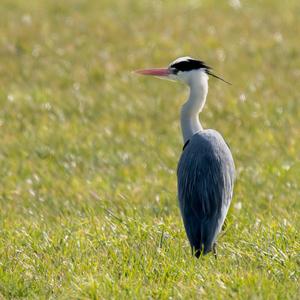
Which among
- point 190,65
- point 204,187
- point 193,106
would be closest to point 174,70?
point 190,65

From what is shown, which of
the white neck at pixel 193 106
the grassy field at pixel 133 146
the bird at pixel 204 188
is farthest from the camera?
the white neck at pixel 193 106

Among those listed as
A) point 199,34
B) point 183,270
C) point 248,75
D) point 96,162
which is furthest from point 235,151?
point 199,34

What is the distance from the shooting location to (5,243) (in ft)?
22.2

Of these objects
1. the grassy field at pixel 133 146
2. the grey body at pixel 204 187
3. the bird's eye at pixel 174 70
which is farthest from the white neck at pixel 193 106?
the grassy field at pixel 133 146

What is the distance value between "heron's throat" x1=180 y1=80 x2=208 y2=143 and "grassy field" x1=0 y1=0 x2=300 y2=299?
2.67 feet

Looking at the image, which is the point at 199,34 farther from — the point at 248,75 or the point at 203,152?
the point at 203,152

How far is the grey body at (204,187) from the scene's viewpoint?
6.32 meters

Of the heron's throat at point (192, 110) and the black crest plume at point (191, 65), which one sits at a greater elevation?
the black crest plume at point (191, 65)

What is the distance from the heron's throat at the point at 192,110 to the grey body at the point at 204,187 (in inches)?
20.9

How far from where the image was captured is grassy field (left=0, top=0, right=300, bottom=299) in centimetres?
593

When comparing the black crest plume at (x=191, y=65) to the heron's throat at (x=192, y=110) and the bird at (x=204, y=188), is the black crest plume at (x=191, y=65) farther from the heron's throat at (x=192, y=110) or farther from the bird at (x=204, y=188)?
the bird at (x=204, y=188)

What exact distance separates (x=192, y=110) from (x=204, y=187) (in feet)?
3.34

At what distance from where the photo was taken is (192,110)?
7258 mm

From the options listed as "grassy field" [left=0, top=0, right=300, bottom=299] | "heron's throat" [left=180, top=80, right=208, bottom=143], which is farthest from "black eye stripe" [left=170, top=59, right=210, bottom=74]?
"grassy field" [left=0, top=0, right=300, bottom=299]
